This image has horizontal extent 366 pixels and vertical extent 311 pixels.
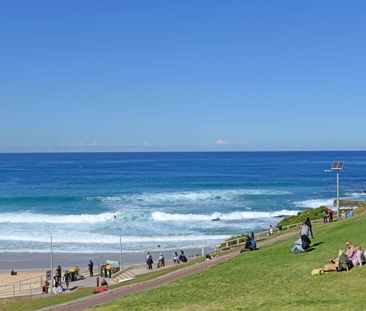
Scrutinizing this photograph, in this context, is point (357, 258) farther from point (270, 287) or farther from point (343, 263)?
point (270, 287)

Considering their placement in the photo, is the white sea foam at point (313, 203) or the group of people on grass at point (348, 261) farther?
the white sea foam at point (313, 203)

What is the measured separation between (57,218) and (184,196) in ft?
87.7

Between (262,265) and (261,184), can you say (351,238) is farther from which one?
(261,184)

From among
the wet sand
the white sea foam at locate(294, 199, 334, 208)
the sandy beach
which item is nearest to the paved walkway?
the sandy beach

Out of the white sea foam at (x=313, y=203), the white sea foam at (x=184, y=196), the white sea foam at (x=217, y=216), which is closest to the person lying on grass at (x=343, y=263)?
the white sea foam at (x=217, y=216)

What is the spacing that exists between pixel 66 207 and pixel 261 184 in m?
43.1

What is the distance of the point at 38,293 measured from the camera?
27.2 m

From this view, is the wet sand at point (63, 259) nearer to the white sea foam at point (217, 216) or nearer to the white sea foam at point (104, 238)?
the white sea foam at point (104, 238)

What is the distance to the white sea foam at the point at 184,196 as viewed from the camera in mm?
77438

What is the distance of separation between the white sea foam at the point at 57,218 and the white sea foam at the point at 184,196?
1318 centimetres

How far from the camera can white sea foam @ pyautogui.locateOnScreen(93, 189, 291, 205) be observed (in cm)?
7744

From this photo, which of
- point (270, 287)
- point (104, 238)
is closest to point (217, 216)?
point (104, 238)

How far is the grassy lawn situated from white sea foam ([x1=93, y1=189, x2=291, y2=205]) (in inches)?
2145

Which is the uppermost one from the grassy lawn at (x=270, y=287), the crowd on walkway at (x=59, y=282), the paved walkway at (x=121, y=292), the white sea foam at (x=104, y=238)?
the grassy lawn at (x=270, y=287)
